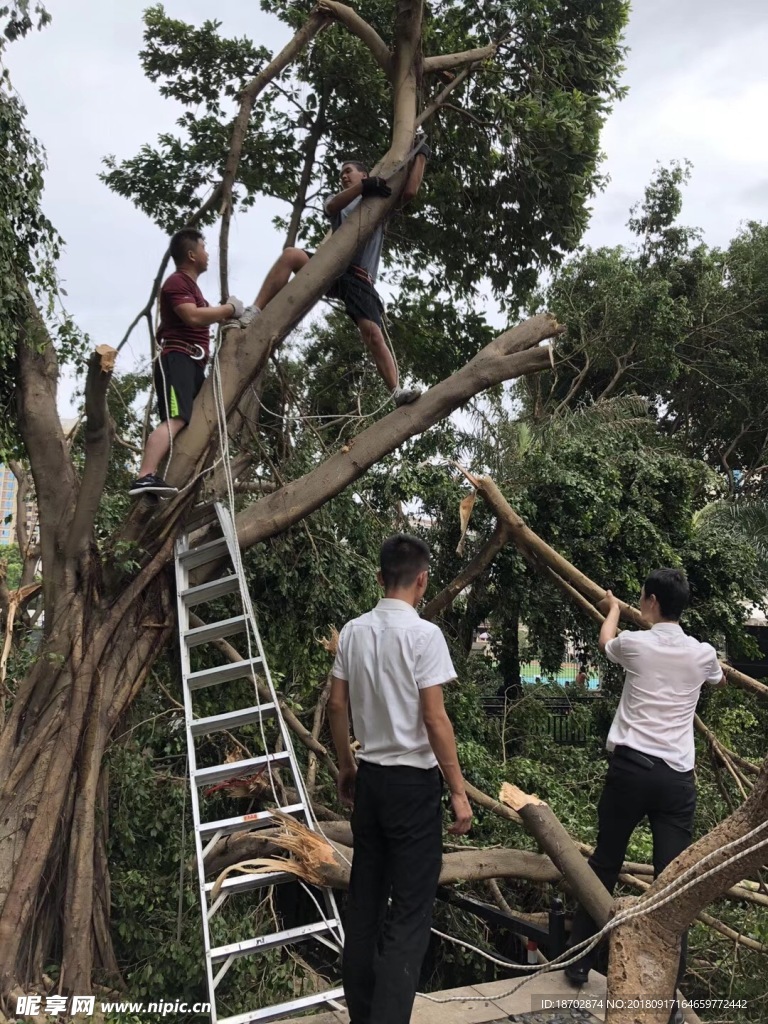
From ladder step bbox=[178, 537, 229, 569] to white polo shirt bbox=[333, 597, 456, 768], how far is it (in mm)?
1950

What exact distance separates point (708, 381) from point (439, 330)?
9.47 m

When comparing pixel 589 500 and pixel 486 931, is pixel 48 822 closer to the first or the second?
pixel 486 931

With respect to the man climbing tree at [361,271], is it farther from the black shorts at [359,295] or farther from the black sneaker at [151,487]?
the black sneaker at [151,487]

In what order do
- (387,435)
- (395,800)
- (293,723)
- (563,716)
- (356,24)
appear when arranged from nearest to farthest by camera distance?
(395,800) < (387,435) < (356,24) < (293,723) < (563,716)

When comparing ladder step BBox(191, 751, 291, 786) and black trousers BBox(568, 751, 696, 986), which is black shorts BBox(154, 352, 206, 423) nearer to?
ladder step BBox(191, 751, 291, 786)

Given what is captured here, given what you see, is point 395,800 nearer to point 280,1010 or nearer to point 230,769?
point 280,1010

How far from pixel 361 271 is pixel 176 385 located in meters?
1.41

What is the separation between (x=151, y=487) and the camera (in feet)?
13.8

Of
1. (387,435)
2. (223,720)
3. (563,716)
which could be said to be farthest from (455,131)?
(563,716)

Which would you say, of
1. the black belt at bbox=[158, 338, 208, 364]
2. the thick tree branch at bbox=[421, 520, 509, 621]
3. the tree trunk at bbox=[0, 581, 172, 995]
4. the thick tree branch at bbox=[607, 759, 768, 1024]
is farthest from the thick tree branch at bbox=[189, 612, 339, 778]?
the thick tree branch at bbox=[607, 759, 768, 1024]

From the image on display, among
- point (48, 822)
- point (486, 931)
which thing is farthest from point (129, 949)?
point (486, 931)

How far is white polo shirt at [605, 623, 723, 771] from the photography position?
127 inches

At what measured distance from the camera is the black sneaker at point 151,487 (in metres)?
4.20

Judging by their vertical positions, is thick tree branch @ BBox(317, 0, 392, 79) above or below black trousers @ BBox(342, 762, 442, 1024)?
above
